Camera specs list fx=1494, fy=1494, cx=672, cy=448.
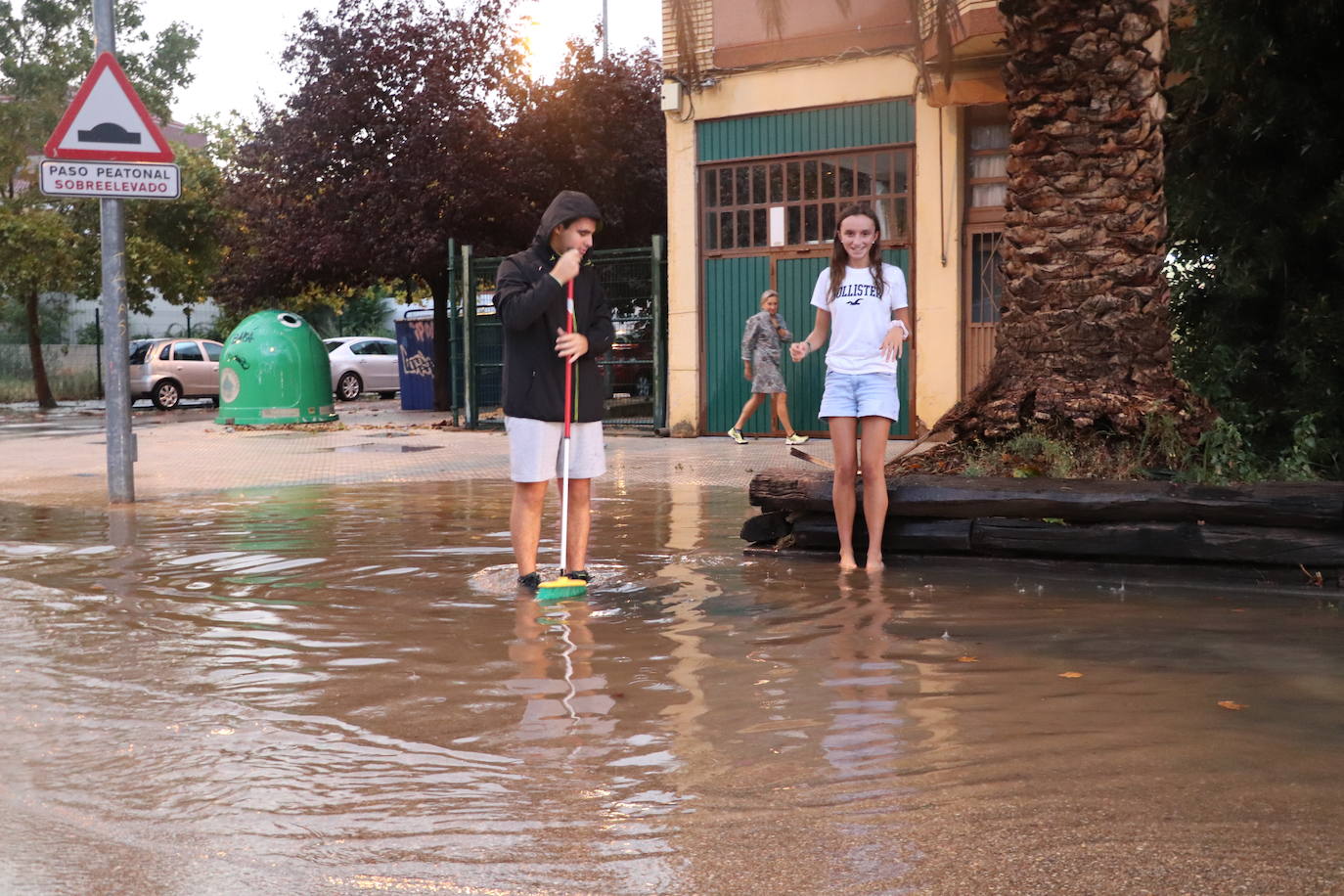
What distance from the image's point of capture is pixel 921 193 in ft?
52.8

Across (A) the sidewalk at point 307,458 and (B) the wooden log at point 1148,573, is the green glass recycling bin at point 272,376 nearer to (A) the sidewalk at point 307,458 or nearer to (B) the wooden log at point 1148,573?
(A) the sidewalk at point 307,458

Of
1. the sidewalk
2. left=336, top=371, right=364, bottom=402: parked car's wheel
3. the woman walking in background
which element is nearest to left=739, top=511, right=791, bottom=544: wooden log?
the sidewalk

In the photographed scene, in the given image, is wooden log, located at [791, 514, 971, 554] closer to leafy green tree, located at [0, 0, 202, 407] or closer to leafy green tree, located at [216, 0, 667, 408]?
leafy green tree, located at [216, 0, 667, 408]

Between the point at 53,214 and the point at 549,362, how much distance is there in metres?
25.8

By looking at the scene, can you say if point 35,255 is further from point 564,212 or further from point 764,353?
point 564,212

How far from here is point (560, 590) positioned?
6613 mm

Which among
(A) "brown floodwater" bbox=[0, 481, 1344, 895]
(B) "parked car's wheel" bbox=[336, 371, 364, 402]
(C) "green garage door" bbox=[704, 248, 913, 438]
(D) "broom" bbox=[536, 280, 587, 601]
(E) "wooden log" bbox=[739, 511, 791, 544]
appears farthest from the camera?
(B) "parked car's wheel" bbox=[336, 371, 364, 402]

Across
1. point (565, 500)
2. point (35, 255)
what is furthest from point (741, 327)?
point (35, 255)

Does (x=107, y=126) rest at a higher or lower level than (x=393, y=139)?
Answer: lower

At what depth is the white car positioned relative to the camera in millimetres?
34031

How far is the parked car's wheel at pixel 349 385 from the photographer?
34.0m

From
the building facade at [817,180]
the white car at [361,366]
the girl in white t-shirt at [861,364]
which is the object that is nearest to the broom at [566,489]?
the girl in white t-shirt at [861,364]

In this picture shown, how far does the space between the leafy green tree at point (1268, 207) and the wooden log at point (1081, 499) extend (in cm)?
138

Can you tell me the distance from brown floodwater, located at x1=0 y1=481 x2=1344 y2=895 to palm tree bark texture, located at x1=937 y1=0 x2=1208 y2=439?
1244 mm
